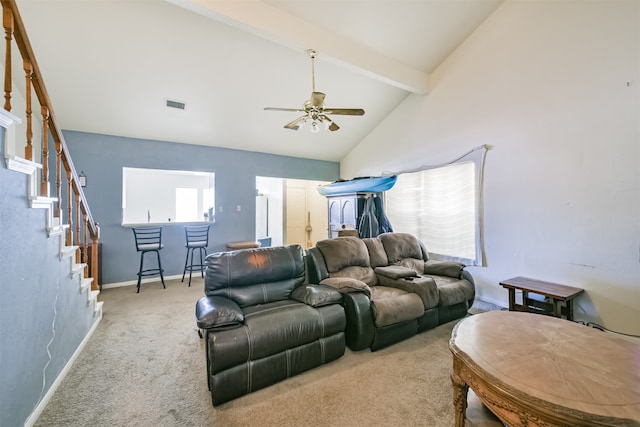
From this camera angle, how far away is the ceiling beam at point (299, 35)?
2633 millimetres

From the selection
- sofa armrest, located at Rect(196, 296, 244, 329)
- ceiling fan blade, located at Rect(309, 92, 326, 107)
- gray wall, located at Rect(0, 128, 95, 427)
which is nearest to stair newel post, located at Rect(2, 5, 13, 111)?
gray wall, located at Rect(0, 128, 95, 427)

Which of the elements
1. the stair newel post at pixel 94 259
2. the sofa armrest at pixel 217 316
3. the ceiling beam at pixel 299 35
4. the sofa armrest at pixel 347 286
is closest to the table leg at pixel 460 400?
the sofa armrest at pixel 347 286

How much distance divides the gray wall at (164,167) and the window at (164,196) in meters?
0.82

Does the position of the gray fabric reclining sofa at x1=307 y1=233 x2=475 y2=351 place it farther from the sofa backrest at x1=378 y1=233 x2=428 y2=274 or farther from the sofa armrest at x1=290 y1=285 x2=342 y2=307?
the sofa armrest at x1=290 y1=285 x2=342 y2=307

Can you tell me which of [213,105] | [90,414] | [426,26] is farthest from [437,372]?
[213,105]

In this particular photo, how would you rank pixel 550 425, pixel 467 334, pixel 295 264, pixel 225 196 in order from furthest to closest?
pixel 225 196 → pixel 295 264 → pixel 467 334 → pixel 550 425

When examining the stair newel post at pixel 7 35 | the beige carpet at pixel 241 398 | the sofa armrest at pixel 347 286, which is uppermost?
the stair newel post at pixel 7 35

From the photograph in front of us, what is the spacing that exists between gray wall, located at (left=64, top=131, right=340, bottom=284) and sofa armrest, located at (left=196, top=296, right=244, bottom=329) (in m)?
3.64

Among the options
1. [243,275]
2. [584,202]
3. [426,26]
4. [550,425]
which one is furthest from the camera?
[426,26]

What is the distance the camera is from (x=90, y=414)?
1662 millimetres

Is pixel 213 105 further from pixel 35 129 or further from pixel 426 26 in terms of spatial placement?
pixel 426 26

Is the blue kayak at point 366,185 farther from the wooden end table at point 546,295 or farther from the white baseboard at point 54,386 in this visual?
the white baseboard at point 54,386

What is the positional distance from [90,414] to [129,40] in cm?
378

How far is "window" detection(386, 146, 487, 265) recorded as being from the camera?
3.92m
